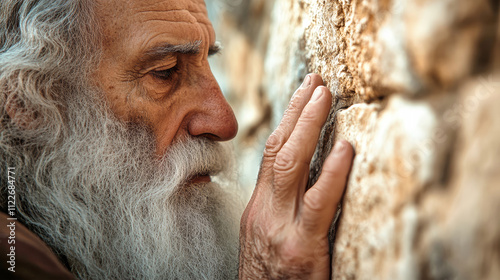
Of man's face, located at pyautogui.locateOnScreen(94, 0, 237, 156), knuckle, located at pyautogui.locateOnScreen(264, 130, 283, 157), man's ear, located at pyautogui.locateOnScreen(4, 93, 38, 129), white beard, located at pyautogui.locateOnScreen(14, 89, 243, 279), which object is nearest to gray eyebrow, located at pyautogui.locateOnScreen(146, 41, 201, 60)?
man's face, located at pyautogui.locateOnScreen(94, 0, 237, 156)

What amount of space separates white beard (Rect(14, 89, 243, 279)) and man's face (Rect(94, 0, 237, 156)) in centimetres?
7

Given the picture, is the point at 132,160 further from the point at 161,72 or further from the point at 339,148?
the point at 339,148

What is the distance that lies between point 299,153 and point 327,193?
0.15 metres

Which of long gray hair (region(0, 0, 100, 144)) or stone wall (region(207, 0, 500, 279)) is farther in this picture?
long gray hair (region(0, 0, 100, 144))

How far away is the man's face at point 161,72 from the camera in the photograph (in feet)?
4.62

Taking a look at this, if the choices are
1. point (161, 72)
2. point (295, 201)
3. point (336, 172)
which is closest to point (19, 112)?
point (161, 72)

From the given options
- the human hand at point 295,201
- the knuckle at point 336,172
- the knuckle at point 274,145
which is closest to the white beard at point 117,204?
the human hand at point 295,201

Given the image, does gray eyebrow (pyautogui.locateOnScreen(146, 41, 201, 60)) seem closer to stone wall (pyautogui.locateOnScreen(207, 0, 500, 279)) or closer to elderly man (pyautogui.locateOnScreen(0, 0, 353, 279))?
elderly man (pyautogui.locateOnScreen(0, 0, 353, 279))

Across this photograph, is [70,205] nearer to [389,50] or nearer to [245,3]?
[389,50]

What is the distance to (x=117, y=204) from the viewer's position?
4.68ft

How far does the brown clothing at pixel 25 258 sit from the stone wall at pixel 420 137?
77 cm

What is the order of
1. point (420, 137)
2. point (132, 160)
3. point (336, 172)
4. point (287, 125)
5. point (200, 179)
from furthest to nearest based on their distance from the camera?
point (200, 179) → point (132, 160) → point (287, 125) → point (336, 172) → point (420, 137)

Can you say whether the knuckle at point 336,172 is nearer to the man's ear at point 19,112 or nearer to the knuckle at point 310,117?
the knuckle at point 310,117

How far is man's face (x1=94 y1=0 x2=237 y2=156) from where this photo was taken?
4.62 ft
